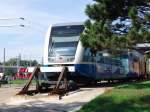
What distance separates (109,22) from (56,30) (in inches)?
396

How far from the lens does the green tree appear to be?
1648cm

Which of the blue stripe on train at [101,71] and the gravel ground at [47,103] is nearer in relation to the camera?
the gravel ground at [47,103]

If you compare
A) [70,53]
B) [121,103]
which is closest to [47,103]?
[121,103]

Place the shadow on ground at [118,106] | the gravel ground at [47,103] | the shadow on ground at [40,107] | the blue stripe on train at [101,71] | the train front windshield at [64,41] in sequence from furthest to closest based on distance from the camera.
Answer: the blue stripe on train at [101,71], the train front windshield at [64,41], the gravel ground at [47,103], the shadow on ground at [40,107], the shadow on ground at [118,106]

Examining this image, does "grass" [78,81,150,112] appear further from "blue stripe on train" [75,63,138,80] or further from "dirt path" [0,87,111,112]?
"blue stripe on train" [75,63,138,80]

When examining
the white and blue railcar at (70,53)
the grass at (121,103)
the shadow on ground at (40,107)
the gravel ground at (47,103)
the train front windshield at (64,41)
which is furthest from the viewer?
the train front windshield at (64,41)

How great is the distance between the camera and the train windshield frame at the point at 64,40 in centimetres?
2727

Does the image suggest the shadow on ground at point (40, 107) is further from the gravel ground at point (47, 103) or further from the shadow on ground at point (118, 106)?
the shadow on ground at point (118, 106)

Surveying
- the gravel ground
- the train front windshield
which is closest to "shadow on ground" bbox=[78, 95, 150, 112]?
the gravel ground

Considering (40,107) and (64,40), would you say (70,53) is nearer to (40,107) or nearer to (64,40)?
(64,40)

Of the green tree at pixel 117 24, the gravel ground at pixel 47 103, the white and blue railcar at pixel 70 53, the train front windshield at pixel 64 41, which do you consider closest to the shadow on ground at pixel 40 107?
the gravel ground at pixel 47 103

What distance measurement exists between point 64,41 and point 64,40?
0.09 m

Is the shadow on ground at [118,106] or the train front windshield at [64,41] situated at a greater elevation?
the train front windshield at [64,41]

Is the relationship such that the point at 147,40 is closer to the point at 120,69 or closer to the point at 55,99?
the point at 55,99
